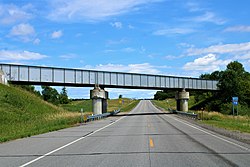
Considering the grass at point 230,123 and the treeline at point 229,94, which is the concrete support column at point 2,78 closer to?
the grass at point 230,123

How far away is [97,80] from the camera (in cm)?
5991

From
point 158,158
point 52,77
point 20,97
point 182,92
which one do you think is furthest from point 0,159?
point 182,92

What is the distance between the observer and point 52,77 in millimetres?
55000

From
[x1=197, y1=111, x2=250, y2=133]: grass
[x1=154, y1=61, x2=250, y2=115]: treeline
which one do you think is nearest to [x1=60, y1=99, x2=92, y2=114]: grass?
[x1=154, y1=61, x2=250, y2=115]: treeline

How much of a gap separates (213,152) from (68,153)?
17.9 feet

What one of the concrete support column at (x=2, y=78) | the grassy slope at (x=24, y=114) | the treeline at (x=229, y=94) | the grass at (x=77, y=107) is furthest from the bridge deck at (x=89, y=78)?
the grass at (x=77, y=107)

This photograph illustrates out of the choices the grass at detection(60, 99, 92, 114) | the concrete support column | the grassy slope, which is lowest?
the grass at detection(60, 99, 92, 114)

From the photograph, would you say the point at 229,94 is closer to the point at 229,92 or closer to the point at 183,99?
the point at 229,92

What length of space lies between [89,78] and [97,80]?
65.4 inches

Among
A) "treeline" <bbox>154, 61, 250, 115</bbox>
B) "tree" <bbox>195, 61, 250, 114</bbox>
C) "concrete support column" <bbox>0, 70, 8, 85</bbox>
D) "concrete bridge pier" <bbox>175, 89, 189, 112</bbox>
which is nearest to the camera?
"concrete support column" <bbox>0, 70, 8, 85</bbox>

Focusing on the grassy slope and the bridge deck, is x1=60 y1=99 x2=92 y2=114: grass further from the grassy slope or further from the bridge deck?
the grassy slope

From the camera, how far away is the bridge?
175ft

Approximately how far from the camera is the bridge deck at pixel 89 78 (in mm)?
53375

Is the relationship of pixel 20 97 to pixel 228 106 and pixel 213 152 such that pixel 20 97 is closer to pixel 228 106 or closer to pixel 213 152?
pixel 213 152
